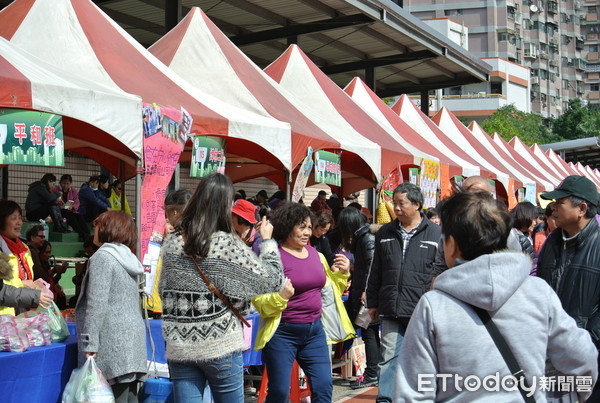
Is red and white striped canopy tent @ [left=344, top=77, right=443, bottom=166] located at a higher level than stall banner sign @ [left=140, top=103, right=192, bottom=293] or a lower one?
higher

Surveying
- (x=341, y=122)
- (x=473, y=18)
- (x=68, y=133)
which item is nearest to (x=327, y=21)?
(x=341, y=122)

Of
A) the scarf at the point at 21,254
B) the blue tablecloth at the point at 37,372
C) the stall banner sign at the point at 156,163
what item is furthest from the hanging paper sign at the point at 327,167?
the blue tablecloth at the point at 37,372

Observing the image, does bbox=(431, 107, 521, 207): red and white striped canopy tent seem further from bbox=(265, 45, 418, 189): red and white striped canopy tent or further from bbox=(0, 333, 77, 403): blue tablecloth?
bbox=(0, 333, 77, 403): blue tablecloth

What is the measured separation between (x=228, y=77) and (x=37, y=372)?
5739 mm

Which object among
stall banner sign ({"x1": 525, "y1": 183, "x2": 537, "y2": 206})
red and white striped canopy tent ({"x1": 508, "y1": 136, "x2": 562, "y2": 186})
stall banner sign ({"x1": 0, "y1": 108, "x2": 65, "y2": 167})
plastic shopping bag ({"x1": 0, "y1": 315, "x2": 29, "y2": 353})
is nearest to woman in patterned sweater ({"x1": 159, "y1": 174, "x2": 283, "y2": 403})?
plastic shopping bag ({"x1": 0, "y1": 315, "x2": 29, "y2": 353})

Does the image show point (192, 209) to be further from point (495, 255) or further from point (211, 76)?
point (211, 76)

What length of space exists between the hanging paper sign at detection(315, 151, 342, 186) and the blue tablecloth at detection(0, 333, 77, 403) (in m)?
5.44

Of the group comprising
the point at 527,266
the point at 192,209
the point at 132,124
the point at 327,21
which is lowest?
the point at 527,266

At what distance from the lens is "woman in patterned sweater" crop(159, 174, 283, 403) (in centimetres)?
388

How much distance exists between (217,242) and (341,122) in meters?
8.48

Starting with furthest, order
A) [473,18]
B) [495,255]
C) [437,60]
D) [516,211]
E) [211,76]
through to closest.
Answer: [473,18], [437,60], [211,76], [516,211], [495,255]

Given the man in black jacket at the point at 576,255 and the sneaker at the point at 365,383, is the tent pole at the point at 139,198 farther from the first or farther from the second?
the man in black jacket at the point at 576,255

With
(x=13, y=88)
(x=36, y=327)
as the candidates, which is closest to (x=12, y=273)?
(x=36, y=327)

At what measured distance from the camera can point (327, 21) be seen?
19516 millimetres
